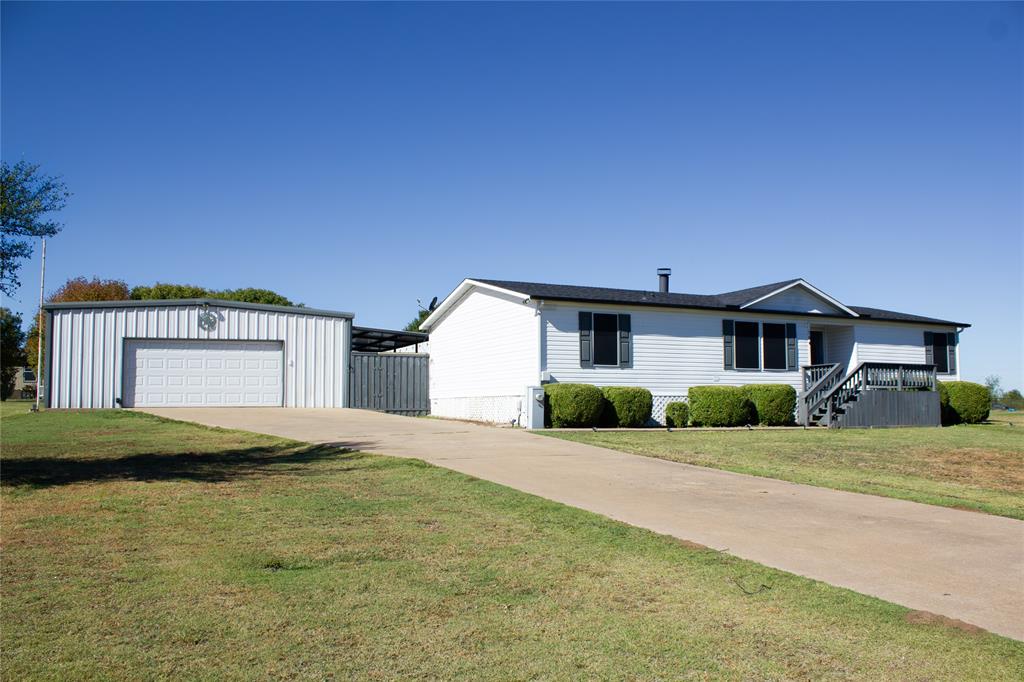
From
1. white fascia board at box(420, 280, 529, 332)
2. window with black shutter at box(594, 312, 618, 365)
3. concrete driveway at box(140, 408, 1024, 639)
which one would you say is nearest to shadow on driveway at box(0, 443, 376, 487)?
concrete driveway at box(140, 408, 1024, 639)

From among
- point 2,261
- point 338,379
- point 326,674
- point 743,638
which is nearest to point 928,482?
point 743,638

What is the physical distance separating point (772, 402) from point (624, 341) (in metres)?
4.51

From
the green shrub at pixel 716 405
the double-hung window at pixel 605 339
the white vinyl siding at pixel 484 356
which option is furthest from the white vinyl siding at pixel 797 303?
the white vinyl siding at pixel 484 356

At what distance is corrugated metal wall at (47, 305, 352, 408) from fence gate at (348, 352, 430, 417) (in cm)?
59

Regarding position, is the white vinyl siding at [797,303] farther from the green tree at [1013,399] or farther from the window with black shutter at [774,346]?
the green tree at [1013,399]

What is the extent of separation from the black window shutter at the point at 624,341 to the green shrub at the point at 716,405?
2.01 meters

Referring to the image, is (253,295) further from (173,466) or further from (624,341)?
(173,466)

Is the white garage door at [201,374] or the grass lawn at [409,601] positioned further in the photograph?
the white garage door at [201,374]

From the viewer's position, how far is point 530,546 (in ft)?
20.6

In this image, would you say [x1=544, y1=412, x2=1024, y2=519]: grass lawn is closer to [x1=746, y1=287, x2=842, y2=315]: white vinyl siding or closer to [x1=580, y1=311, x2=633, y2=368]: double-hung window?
[x1=580, y1=311, x2=633, y2=368]: double-hung window

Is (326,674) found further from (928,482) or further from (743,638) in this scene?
(928,482)

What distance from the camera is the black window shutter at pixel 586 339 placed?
21578mm

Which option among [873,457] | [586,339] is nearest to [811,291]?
[586,339]

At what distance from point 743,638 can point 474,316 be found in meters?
20.8
